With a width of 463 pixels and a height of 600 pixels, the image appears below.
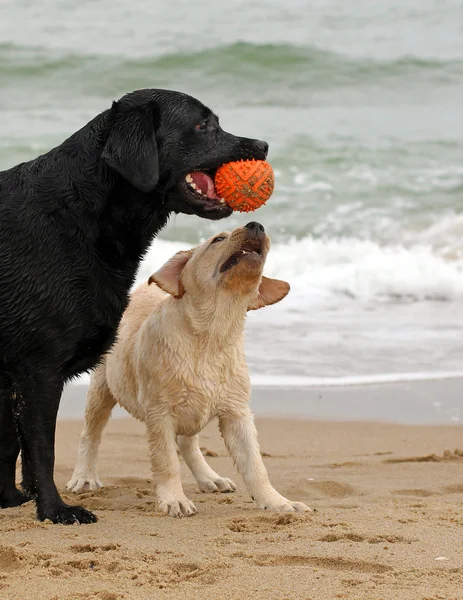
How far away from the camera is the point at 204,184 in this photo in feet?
14.9

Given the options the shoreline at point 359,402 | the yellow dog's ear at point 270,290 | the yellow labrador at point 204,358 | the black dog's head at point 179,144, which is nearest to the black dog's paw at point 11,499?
the yellow labrador at point 204,358

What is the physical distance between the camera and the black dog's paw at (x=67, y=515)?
14.4 feet

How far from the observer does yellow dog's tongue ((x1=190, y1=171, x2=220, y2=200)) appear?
14.9ft

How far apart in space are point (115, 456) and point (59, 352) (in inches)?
75.8

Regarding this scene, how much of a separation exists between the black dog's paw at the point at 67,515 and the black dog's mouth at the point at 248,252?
1.34 meters

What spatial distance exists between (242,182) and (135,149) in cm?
50

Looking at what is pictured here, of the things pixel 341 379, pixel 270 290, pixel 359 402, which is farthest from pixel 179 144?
pixel 341 379

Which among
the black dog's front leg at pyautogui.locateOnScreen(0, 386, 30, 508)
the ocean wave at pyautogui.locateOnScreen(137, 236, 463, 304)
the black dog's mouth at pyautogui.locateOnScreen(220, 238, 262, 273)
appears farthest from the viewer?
the ocean wave at pyautogui.locateOnScreen(137, 236, 463, 304)

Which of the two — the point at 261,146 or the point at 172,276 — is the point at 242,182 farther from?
Answer: the point at 172,276

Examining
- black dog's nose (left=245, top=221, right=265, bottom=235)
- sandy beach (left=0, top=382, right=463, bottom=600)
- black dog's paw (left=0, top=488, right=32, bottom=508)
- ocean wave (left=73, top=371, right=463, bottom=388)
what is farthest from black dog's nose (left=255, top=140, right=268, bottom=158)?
ocean wave (left=73, top=371, right=463, bottom=388)

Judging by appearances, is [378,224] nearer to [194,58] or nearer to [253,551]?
[194,58]

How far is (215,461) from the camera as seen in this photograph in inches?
238

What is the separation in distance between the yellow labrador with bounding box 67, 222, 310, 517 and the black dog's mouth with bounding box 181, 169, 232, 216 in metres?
0.26

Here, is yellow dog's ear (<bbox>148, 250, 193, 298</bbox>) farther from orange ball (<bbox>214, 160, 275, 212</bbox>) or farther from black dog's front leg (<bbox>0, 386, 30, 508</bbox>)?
black dog's front leg (<bbox>0, 386, 30, 508</bbox>)
